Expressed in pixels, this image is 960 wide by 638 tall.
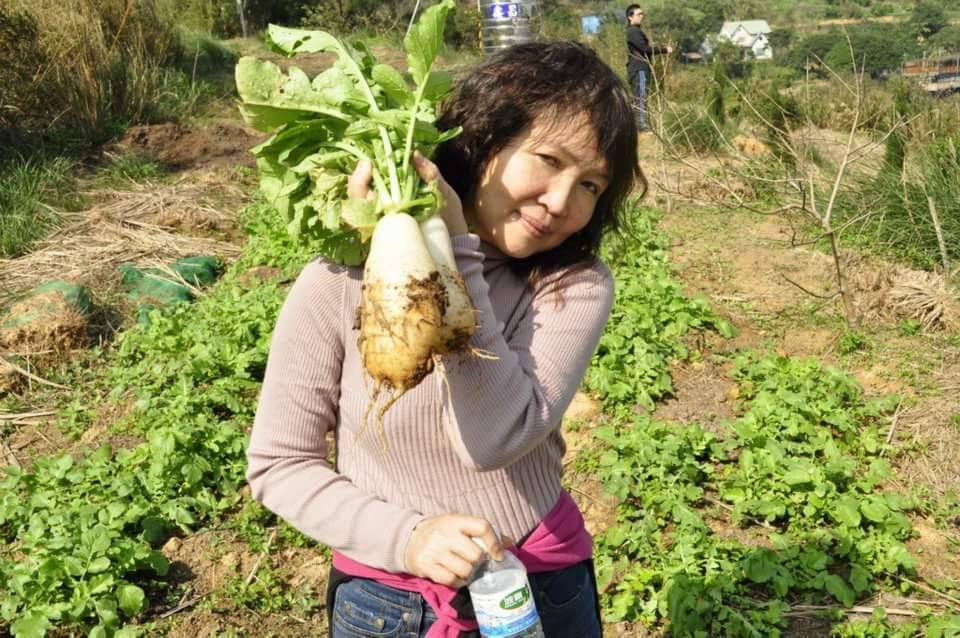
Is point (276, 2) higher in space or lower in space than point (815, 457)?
higher

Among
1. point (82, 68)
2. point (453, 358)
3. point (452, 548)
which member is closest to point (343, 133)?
point (453, 358)

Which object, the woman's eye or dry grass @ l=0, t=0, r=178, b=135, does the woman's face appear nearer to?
the woman's eye

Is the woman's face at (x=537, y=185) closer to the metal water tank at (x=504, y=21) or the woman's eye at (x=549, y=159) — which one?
the woman's eye at (x=549, y=159)

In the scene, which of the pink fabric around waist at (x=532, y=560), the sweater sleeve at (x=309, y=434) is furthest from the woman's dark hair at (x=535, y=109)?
the pink fabric around waist at (x=532, y=560)

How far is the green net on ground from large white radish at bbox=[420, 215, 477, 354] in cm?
515

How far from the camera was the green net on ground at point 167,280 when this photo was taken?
633 cm

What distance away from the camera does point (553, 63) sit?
1.58 m

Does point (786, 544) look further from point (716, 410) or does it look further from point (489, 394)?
point (489, 394)

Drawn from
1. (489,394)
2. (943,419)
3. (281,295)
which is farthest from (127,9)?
(489,394)

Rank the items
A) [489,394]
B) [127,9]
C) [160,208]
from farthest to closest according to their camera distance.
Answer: [127,9]
[160,208]
[489,394]

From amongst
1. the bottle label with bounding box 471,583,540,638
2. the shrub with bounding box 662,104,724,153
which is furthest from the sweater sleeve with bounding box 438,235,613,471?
the shrub with bounding box 662,104,724,153

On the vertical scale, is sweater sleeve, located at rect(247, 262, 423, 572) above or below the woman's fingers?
below

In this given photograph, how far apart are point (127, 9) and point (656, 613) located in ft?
35.9

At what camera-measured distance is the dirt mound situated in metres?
10.0
